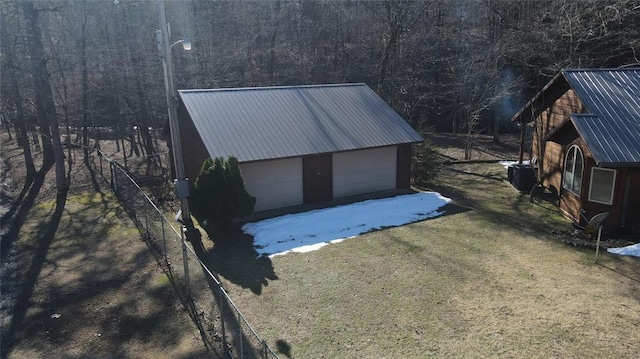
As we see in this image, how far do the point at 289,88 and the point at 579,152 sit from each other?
37.2ft

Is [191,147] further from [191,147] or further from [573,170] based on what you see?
[573,170]

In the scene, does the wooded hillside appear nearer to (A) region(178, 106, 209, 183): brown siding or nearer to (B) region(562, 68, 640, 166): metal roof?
(A) region(178, 106, 209, 183): brown siding

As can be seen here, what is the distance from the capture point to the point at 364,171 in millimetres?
17844

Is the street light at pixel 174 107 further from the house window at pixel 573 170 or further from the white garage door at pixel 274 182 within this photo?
the house window at pixel 573 170

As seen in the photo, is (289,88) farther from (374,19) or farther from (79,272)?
(374,19)

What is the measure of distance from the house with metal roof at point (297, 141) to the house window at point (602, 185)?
21.6 ft

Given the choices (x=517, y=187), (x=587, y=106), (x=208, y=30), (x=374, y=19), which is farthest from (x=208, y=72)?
(x=587, y=106)

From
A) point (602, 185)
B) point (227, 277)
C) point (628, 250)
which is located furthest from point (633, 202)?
point (227, 277)

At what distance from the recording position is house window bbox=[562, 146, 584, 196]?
14562mm

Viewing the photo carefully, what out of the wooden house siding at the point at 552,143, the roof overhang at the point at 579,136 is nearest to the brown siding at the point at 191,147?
the roof overhang at the point at 579,136

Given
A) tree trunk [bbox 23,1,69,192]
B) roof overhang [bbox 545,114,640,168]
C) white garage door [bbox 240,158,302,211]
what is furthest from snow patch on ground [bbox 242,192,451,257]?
tree trunk [bbox 23,1,69,192]

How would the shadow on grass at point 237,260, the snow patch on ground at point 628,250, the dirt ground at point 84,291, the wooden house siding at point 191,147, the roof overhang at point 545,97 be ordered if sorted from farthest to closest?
the roof overhang at point 545,97
the wooden house siding at point 191,147
the snow patch on ground at point 628,250
the shadow on grass at point 237,260
the dirt ground at point 84,291

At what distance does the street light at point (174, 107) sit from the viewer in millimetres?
12312

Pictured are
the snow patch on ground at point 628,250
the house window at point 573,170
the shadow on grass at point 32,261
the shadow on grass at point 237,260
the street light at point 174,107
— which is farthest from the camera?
the house window at point 573,170
